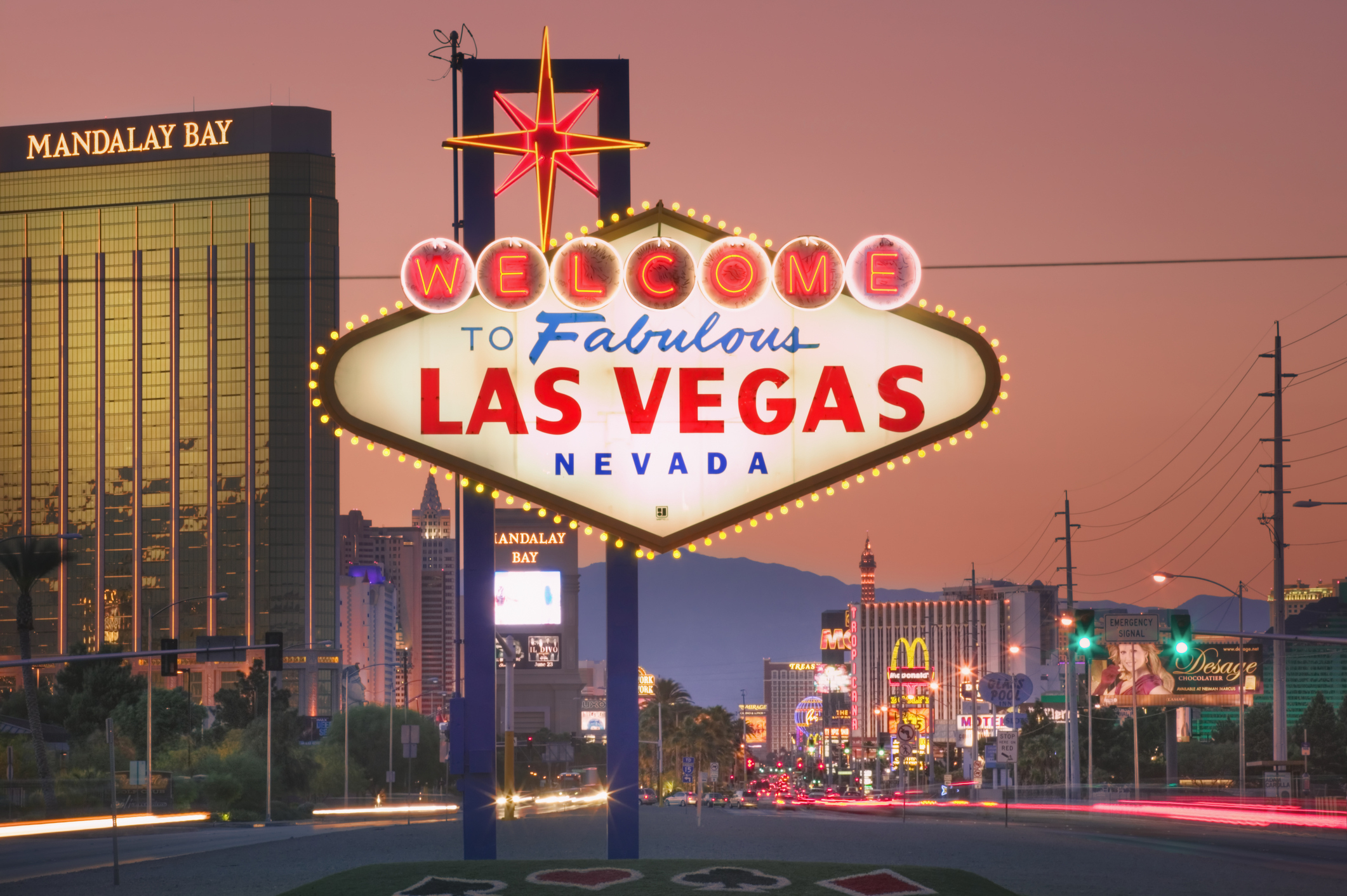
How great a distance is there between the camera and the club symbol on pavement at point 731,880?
70.9 feet

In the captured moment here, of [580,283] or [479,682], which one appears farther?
[580,283]

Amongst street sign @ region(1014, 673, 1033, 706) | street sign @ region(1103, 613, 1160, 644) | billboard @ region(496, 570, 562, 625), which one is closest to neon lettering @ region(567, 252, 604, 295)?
street sign @ region(1103, 613, 1160, 644)

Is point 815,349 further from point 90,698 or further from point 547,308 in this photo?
point 90,698

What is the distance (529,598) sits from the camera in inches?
7707

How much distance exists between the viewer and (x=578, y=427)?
25.4 m

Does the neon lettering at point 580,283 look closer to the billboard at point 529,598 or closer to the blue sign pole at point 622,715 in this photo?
the blue sign pole at point 622,715

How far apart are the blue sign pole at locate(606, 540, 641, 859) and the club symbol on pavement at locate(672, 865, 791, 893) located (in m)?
2.23

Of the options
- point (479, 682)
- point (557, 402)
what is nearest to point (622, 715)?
point (479, 682)

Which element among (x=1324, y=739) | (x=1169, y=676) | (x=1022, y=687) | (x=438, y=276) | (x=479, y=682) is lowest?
(x=1324, y=739)

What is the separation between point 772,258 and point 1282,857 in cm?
1956

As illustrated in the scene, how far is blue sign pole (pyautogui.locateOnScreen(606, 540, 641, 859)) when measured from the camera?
2495cm

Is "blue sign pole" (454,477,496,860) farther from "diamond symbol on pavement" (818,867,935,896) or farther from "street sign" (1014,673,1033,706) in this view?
"street sign" (1014,673,1033,706)

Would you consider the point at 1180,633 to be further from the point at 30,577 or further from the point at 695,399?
the point at 30,577

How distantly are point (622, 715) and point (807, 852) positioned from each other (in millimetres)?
9400
